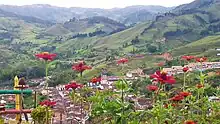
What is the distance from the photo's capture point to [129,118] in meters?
7.03

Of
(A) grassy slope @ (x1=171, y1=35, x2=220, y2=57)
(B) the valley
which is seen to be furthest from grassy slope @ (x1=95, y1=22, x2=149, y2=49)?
(A) grassy slope @ (x1=171, y1=35, x2=220, y2=57)

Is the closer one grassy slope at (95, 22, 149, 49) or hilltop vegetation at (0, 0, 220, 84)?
hilltop vegetation at (0, 0, 220, 84)

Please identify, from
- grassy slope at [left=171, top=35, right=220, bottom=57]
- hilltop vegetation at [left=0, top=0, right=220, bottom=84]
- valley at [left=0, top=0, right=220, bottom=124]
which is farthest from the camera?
hilltop vegetation at [left=0, top=0, right=220, bottom=84]

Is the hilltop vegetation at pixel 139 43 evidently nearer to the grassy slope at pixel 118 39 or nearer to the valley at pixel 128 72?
the grassy slope at pixel 118 39

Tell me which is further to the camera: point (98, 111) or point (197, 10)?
point (197, 10)

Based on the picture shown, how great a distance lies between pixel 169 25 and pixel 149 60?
52915 mm

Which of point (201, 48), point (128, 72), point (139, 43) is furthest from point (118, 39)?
point (128, 72)

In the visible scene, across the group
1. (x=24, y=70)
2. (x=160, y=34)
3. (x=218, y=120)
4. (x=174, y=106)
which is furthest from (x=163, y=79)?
(x=160, y=34)

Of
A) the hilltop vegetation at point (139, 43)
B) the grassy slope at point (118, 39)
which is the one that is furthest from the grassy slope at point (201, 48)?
the grassy slope at point (118, 39)

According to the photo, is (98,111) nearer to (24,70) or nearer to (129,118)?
(129,118)

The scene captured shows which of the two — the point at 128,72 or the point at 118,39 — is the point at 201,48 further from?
the point at 128,72

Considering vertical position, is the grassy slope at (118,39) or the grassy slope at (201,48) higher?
the grassy slope at (201,48)

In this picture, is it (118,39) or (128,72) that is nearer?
(128,72)

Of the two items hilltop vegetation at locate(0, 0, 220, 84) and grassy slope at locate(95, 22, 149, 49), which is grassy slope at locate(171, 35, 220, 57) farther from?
grassy slope at locate(95, 22, 149, 49)
